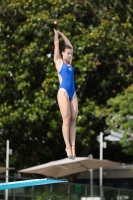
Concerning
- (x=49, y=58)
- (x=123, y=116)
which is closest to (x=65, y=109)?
(x=123, y=116)

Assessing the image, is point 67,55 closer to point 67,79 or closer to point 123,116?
point 67,79

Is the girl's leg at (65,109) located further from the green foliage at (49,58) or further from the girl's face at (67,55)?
the green foliage at (49,58)

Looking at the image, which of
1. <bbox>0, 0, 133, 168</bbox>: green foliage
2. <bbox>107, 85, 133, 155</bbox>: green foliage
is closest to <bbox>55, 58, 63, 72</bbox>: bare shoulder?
<bbox>107, 85, 133, 155</bbox>: green foliage

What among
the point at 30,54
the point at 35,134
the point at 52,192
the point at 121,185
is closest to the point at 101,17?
the point at 30,54

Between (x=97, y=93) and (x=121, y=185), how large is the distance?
28.7 feet

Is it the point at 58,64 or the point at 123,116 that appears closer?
the point at 58,64

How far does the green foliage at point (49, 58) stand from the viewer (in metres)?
27.9

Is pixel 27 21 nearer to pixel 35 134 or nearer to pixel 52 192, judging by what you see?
pixel 35 134

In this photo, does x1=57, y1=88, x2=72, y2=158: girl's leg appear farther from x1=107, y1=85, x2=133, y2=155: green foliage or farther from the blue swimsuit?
x1=107, y1=85, x2=133, y2=155: green foliage

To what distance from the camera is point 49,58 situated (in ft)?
93.6

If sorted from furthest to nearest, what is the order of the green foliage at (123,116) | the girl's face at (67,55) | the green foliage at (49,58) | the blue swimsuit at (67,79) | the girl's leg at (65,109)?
the green foliage at (49,58)
the green foliage at (123,116)
the girl's face at (67,55)
the blue swimsuit at (67,79)
the girl's leg at (65,109)

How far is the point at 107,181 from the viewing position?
38438 mm

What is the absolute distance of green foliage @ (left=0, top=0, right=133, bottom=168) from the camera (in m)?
27.9

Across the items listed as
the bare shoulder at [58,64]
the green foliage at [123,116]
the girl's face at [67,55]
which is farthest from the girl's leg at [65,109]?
the green foliage at [123,116]
